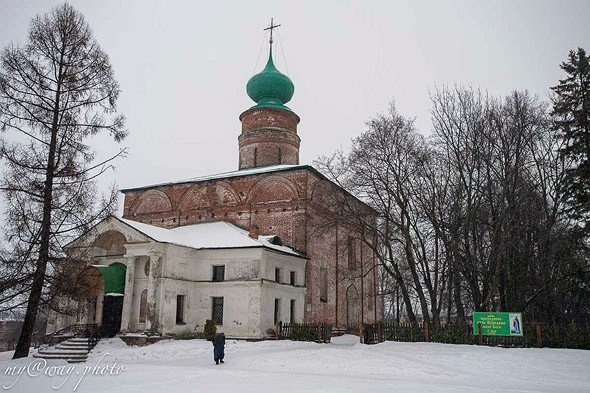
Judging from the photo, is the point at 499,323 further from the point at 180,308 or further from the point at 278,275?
the point at 180,308

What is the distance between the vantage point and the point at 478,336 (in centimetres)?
1895

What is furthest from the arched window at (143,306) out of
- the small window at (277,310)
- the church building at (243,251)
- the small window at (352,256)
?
the small window at (352,256)

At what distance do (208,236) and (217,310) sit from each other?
3.80 metres

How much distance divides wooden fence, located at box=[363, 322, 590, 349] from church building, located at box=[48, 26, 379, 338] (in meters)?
3.74

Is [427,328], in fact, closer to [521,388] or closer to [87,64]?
[521,388]

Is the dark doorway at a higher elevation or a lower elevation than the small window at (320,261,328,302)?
lower

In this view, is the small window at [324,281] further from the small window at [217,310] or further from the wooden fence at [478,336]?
the small window at [217,310]

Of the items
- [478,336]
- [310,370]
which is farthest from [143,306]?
[478,336]

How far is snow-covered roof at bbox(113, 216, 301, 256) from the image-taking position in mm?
21922

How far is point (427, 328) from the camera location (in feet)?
66.3

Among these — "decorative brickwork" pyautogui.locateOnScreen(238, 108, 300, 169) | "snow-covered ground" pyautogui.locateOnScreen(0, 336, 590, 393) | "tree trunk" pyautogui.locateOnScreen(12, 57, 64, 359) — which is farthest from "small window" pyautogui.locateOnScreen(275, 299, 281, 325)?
"tree trunk" pyautogui.locateOnScreen(12, 57, 64, 359)

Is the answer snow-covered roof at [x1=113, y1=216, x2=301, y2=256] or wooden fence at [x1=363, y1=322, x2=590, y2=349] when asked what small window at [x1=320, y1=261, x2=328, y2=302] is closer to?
snow-covered roof at [x1=113, y1=216, x2=301, y2=256]

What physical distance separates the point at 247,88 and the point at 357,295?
49.4 feet

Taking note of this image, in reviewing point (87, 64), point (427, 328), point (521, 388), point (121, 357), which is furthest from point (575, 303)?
point (87, 64)
